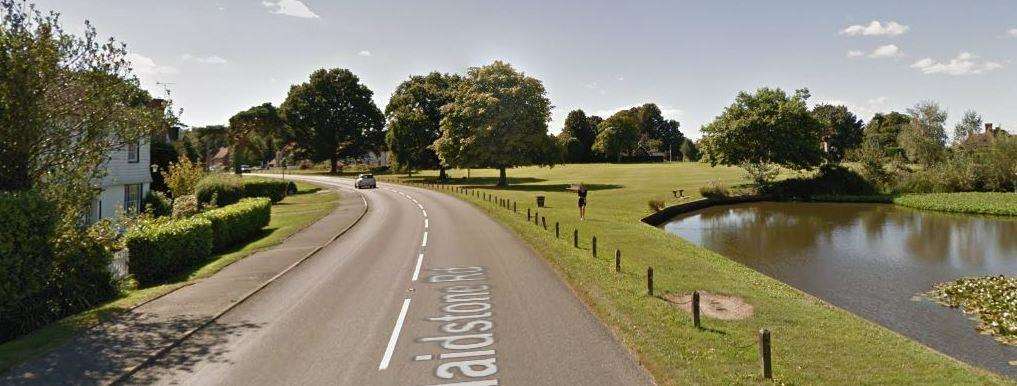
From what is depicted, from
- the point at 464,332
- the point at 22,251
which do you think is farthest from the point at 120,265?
the point at 464,332

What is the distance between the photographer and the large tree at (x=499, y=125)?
5988 cm

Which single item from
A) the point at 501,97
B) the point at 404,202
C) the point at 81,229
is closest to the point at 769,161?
the point at 501,97

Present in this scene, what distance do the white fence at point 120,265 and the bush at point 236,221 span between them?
390 cm

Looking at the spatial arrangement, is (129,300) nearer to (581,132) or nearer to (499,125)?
(499,125)

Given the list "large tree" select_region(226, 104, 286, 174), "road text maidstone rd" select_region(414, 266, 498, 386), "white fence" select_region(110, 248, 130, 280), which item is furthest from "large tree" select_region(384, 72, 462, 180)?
"road text maidstone rd" select_region(414, 266, 498, 386)

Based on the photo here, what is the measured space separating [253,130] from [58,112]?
345 feet

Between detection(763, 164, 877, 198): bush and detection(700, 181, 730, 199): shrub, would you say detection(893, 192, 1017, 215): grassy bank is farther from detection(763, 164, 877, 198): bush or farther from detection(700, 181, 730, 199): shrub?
detection(700, 181, 730, 199): shrub

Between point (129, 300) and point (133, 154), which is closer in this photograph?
point (129, 300)

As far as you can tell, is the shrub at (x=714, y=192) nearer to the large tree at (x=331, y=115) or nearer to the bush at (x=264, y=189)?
the bush at (x=264, y=189)

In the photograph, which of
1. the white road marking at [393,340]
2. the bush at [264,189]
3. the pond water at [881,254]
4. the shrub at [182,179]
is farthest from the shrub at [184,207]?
the pond water at [881,254]

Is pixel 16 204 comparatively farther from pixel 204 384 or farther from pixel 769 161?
pixel 769 161

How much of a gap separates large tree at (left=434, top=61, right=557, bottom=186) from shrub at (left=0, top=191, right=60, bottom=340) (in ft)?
159

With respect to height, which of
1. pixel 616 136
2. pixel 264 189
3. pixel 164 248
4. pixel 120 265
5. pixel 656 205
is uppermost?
pixel 616 136

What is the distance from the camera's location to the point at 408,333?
1073 cm
